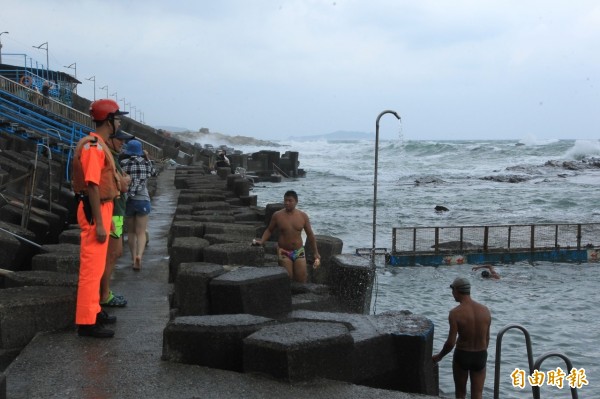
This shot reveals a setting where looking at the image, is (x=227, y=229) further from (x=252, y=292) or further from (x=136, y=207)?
(x=252, y=292)

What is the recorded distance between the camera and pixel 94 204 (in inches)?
179

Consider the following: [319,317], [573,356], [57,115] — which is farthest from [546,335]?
[57,115]

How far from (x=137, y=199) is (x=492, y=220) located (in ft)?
86.2

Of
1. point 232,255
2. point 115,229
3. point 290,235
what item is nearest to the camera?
point 115,229

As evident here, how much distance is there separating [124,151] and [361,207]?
2785 cm

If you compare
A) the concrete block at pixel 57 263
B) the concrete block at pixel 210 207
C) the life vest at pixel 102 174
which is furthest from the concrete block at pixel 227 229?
the life vest at pixel 102 174

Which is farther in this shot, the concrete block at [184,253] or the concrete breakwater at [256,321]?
the concrete block at [184,253]

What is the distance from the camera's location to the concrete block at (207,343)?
14.4 ft

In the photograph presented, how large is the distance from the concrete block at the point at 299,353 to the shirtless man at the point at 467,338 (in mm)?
2251

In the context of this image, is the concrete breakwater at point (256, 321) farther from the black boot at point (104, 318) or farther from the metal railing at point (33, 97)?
the metal railing at point (33, 97)

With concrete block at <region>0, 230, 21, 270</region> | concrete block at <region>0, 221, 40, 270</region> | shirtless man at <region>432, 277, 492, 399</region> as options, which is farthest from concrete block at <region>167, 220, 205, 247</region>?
shirtless man at <region>432, 277, 492, 399</region>

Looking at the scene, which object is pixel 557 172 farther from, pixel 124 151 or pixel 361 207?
pixel 124 151

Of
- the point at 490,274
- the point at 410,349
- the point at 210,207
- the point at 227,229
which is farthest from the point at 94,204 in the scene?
the point at 490,274

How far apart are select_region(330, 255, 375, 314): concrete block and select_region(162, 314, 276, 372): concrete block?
10.1 ft
